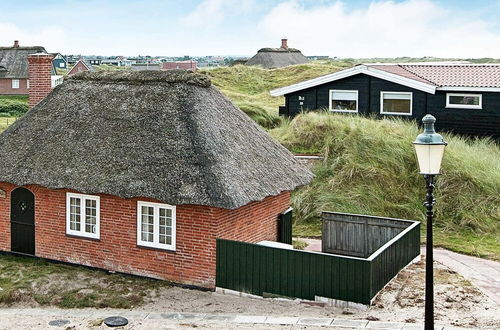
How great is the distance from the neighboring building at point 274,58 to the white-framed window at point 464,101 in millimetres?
45568

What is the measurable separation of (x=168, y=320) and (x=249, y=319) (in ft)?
5.68

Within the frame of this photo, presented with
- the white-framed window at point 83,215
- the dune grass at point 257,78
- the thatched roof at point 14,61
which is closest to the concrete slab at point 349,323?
the white-framed window at point 83,215

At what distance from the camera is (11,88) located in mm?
73938

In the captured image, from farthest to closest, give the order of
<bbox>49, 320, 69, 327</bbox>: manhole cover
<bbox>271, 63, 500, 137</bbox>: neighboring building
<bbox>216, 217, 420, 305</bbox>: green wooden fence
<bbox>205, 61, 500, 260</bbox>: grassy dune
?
<bbox>271, 63, 500, 137</bbox>: neighboring building, <bbox>205, 61, 500, 260</bbox>: grassy dune, <bbox>216, 217, 420, 305</bbox>: green wooden fence, <bbox>49, 320, 69, 327</bbox>: manhole cover

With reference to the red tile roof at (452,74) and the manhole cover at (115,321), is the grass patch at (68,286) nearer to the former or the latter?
the manhole cover at (115,321)

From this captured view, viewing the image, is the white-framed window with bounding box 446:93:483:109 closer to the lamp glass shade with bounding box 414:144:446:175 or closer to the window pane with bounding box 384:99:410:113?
the window pane with bounding box 384:99:410:113

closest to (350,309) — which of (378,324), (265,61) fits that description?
(378,324)

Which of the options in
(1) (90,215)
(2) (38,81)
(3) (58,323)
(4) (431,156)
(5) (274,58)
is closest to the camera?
(4) (431,156)

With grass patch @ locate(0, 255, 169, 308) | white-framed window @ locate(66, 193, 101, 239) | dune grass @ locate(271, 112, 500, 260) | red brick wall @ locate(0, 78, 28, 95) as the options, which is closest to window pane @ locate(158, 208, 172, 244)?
grass patch @ locate(0, 255, 169, 308)

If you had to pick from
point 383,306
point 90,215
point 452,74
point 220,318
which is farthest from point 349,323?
point 452,74

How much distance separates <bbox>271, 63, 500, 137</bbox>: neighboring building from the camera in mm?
29031

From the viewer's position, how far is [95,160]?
57.2 feet

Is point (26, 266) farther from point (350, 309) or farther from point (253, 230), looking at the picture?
point (350, 309)

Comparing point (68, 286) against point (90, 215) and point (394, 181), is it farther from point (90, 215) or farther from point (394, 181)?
point (394, 181)
